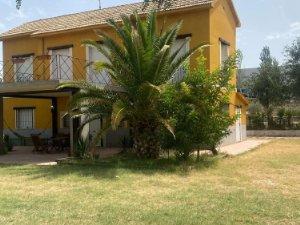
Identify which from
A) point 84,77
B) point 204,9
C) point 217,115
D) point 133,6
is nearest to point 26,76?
point 84,77

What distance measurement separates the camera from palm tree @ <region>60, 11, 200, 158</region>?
1450 cm

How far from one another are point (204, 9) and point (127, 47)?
7.02 meters

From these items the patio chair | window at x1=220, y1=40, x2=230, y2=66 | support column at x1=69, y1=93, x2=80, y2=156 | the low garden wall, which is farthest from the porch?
the low garden wall

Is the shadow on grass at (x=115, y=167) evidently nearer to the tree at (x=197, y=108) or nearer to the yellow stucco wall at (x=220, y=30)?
the tree at (x=197, y=108)

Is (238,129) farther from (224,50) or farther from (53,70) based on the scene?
(53,70)

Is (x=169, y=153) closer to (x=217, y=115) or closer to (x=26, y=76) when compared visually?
(x=217, y=115)

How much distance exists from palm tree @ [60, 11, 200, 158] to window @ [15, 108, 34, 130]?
459 inches

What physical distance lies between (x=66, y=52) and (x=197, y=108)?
11531mm

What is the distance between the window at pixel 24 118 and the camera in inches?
1057

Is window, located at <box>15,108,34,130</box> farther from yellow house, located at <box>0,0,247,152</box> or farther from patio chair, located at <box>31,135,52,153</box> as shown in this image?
patio chair, located at <box>31,135,52,153</box>

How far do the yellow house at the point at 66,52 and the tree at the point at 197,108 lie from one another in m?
5.25

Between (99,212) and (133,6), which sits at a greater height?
(133,6)

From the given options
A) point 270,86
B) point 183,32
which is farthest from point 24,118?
point 270,86

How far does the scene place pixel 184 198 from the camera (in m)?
9.77
